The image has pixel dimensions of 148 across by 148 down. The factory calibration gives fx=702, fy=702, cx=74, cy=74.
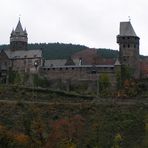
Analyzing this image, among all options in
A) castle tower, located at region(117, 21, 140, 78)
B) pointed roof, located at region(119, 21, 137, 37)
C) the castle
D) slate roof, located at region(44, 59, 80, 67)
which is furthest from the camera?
slate roof, located at region(44, 59, 80, 67)

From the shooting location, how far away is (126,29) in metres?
96.8

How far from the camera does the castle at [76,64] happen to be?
307 feet

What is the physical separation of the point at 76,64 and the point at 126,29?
332 inches

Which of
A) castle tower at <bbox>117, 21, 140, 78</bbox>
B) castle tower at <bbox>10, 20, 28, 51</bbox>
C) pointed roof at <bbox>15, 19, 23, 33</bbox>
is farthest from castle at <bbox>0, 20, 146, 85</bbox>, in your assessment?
pointed roof at <bbox>15, 19, 23, 33</bbox>

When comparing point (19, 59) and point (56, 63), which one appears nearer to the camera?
point (56, 63)

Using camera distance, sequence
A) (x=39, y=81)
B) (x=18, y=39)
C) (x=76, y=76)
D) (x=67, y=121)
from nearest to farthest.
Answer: (x=67, y=121) → (x=39, y=81) → (x=76, y=76) → (x=18, y=39)

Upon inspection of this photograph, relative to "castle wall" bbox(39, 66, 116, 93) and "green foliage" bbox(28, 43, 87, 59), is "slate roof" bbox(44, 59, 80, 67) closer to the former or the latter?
"castle wall" bbox(39, 66, 116, 93)

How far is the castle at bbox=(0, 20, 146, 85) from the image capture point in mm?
93438

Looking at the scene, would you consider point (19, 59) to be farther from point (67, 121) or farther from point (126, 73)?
point (67, 121)

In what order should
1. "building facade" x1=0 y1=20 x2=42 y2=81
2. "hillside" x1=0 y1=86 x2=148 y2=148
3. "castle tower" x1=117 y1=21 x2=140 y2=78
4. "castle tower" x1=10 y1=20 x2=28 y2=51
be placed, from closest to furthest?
"hillside" x1=0 y1=86 x2=148 y2=148, "castle tower" x1=117 y1=21 x2=140 y2=78, "building facade" x1=0 y1=20 x2=42 y2=81, "castle tower" x1=10 y1=20 x2=28 y2=51

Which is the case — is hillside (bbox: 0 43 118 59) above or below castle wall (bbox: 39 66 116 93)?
above

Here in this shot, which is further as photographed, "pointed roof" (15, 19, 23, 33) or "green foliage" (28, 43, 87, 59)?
"green foliage" (28, 43, 87, 59)

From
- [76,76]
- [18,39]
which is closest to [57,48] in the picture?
[18,39]

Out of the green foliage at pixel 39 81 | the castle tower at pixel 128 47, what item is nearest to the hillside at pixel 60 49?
the castle tower at pixel 128 47
